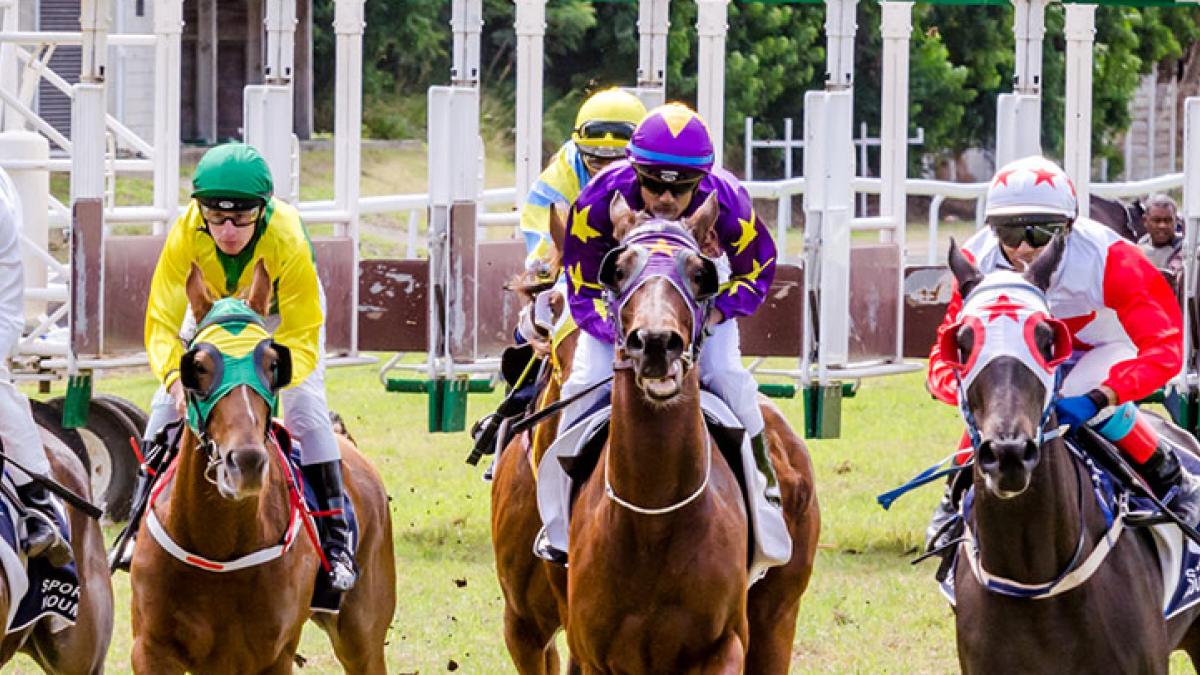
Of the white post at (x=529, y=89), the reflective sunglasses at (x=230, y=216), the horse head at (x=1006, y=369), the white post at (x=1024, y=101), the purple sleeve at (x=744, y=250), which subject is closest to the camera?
the horse head at (x=1006, y=369)

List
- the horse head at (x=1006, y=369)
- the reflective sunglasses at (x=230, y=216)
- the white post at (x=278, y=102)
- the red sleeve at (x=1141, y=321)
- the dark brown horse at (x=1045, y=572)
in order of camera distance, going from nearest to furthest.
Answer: the horse head at (x=1006, y=369) → the dark brown horse at (x=1045, y=572) → the red sleeve at (x=1141, y=321) → the reflective sunglasses at (x=230, y=216) → the white post at (x=278, y=102)

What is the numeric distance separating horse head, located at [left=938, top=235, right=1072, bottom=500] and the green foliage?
2081cm

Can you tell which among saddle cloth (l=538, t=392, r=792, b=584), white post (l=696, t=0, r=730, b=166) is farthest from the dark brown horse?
white post (l=696, t=0, r=730, b=166)

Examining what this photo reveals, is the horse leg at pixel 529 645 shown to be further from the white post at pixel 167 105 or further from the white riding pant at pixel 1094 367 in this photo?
the white post at pixel 167 105

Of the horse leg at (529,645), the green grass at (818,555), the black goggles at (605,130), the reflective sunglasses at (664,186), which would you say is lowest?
the green grass at (818,555)

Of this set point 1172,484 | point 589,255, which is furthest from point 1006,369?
point 589,255

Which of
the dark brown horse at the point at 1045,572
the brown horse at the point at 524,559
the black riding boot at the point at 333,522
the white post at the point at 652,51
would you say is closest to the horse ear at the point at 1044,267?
the dark brown horse at the point at 1045,572

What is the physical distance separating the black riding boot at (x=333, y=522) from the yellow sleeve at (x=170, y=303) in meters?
0.75

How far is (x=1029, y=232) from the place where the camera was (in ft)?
24.1

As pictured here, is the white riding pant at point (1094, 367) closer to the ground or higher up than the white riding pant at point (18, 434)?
higher up

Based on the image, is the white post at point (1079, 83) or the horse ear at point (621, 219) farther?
the white post at point (1079, 83)

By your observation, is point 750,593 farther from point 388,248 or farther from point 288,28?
point 388,248

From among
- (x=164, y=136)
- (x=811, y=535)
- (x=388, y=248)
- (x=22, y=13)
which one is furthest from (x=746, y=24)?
(x=811, y=535)

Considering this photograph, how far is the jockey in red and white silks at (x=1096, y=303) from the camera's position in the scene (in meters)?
7.20
